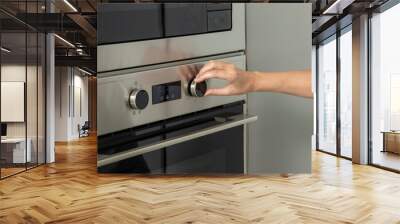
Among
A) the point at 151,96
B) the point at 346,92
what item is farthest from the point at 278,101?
the point at 346,92

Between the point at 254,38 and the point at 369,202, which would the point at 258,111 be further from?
the point at 369,202

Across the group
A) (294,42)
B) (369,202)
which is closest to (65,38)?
(294,42)

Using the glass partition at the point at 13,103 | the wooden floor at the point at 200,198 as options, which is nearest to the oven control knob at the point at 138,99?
the wooden floor at the point at 200,198

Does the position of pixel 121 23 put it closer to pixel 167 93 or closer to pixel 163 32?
pixel 163 32

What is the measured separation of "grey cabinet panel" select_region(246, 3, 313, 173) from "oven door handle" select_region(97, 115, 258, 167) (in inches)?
4.6

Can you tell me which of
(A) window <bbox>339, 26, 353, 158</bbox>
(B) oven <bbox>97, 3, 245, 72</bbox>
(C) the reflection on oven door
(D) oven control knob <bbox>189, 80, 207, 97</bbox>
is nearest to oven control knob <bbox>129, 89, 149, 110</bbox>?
(B) oven <bbox>97, 3, 245, 72</bbox>

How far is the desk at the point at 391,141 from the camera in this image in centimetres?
671

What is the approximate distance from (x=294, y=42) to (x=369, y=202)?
6.16ft

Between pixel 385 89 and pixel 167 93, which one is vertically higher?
pixel 385 89

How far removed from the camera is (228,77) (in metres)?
3.90

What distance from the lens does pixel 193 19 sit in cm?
380

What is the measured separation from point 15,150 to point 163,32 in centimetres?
399

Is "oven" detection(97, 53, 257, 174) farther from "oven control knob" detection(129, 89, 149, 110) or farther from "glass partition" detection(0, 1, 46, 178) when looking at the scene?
"glass partition" detection(0, 1, 46, 178)

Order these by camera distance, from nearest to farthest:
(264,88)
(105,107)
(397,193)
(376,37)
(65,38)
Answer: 1. (105,107)
2. (264,88)
3. (397,193)
4. (376,37)
5. (65,38)
